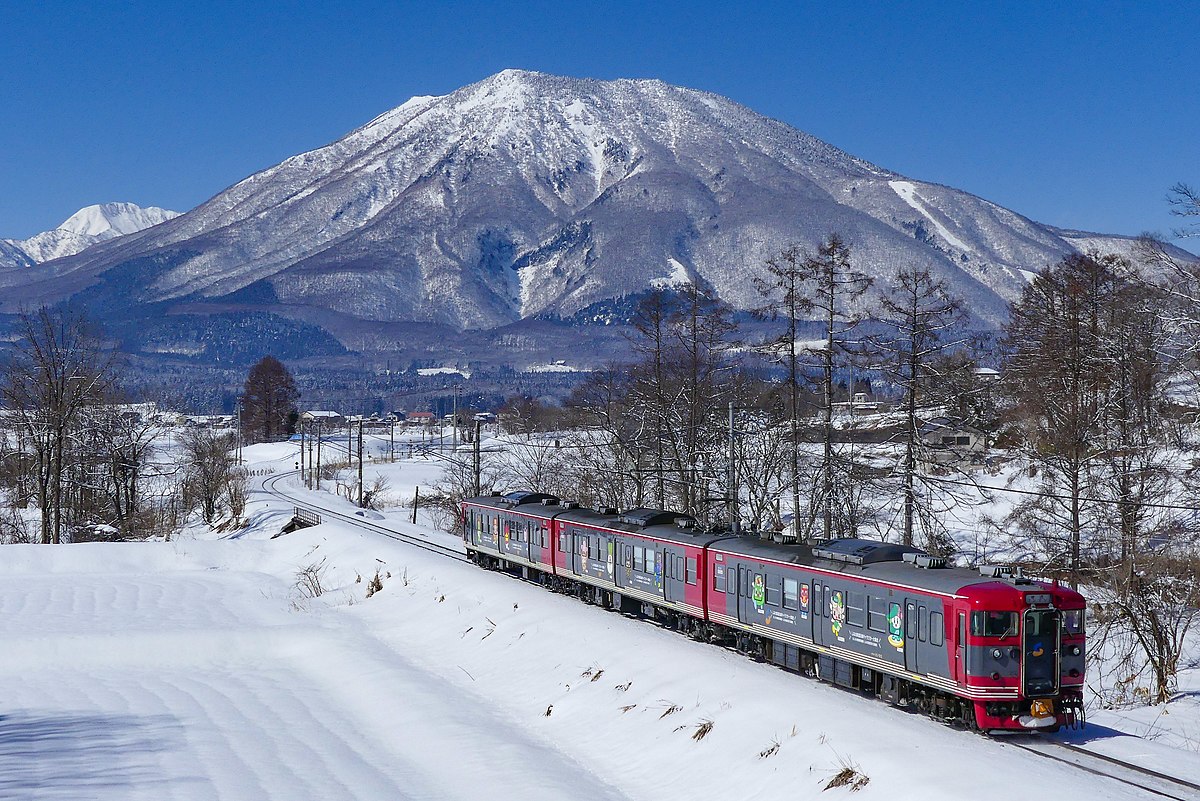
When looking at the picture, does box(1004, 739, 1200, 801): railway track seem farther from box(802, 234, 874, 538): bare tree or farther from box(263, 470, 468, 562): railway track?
box(263, 470, 468, 562): railway track

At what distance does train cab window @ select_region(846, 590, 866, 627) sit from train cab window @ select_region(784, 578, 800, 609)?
1938 millimetres

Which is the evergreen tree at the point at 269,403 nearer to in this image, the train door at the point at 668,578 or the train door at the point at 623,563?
the train door at the point at 623,563

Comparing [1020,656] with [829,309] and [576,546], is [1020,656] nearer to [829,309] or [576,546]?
[576,546]

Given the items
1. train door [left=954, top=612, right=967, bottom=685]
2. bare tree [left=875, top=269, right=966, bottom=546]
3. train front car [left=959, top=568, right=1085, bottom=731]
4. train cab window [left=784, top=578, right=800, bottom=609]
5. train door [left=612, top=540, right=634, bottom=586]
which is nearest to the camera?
train front car [left=959, top=568, right=1085, bottom=731]

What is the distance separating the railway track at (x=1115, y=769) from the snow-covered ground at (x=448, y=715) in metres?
0.41

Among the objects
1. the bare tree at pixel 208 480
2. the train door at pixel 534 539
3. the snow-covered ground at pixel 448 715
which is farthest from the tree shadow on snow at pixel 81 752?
the bare tree at pixel 208 480

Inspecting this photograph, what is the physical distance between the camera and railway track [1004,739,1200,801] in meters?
16.4

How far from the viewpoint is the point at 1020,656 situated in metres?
20.3

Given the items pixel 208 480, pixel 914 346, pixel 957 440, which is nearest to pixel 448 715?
pixel 914 346

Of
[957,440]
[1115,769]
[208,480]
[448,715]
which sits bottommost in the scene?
[448,715]

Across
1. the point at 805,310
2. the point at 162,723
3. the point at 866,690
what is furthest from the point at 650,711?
the point at 805,310

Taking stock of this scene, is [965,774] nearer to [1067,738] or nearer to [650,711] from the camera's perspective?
[1067,738]

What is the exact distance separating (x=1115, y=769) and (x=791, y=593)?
346 inches

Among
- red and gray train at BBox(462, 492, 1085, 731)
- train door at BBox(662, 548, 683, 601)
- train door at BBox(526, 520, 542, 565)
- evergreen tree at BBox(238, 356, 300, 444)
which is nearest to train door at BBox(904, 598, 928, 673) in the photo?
red and gray train at BBox(462, 492, 1085, 731)
